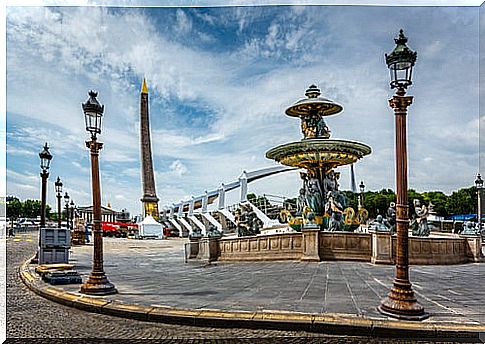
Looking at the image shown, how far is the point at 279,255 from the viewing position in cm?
1539

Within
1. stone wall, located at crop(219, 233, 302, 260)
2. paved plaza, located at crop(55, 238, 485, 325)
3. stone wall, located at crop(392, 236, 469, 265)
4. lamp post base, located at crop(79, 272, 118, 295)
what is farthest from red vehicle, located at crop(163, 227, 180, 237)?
lamp post base, located at crop(79, 272, 118, 295)

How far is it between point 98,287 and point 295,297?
374 centimetres

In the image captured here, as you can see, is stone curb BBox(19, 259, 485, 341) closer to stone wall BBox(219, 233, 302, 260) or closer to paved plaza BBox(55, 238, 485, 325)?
paved plaza BBox(55, 238, 485, 325)

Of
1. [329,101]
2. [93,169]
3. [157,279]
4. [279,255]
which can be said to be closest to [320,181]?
[329,101]

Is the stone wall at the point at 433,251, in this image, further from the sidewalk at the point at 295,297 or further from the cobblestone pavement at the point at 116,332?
the cobblestone pavement at the point at 116,332

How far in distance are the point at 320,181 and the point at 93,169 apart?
12.2 meters

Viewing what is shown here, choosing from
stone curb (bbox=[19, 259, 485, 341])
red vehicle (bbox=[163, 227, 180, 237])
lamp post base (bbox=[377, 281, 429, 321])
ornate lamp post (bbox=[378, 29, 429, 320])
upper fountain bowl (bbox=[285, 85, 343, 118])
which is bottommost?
red vehicle (bbox=[163, 227, 180, 237])

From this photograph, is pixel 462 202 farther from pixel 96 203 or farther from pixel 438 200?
pixel 96 203

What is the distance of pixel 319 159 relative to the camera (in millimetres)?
19750

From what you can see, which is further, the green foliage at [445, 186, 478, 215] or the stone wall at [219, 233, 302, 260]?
the green foliage at [445, 186, 478, 215]

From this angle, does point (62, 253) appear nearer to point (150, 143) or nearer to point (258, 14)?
point (258, 14)

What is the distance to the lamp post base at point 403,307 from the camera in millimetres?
6730

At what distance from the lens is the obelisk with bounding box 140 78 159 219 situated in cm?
6650

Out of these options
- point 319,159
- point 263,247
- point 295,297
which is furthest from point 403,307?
point 319,159
